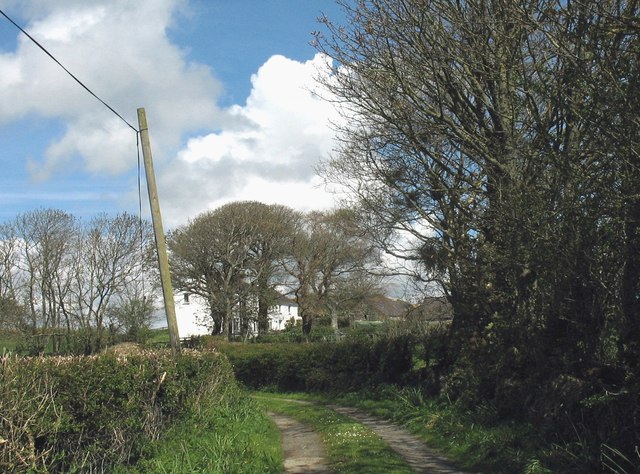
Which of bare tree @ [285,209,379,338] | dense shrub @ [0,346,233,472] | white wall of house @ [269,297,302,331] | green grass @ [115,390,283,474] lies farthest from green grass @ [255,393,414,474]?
white wall of house @ [269,297,302,331]

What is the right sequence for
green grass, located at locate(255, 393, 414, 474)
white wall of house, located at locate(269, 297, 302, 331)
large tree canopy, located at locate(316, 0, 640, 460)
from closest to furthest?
large tree canopy, located at locate(316, 0, 640, 460)
green grass, located at locate(255, 393, 414, 474)
white wall of house, located at locate(269, 297, 302, 331)

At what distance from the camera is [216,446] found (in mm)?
10383

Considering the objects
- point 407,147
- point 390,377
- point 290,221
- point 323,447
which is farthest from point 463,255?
point 290,221

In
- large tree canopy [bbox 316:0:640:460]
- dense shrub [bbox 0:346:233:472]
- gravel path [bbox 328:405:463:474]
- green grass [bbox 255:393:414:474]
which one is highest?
large tree canopy [bbox 316:0:640:460]

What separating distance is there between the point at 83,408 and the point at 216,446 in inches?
79.5

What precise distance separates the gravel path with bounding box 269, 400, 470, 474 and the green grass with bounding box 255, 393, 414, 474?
0.58 feet

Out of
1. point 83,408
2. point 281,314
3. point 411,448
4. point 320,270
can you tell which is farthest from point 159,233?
point 281,314

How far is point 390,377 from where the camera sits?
69.7 feet

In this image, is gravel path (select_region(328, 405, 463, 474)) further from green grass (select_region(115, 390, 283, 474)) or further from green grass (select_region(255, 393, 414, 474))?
green grass (select_region(115, 390, 283, 474))

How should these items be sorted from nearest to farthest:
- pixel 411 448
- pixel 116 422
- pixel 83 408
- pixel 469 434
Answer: pixel 83 408
pixel 116 422
pixel 469 434
pixel 411 448

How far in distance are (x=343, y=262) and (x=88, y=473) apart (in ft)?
155

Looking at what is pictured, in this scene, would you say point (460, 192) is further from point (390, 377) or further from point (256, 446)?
point (390, 377)

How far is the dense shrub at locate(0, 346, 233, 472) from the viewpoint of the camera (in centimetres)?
827

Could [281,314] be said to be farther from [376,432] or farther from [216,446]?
[216,446]
